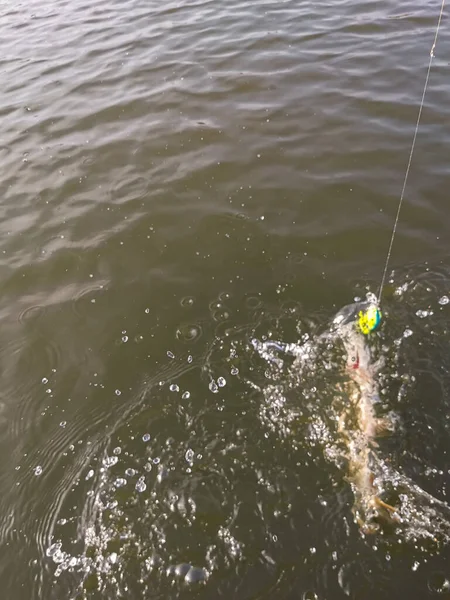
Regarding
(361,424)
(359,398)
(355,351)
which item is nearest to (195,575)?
(361,424)

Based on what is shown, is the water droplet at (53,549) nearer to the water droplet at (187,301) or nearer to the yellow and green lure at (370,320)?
the water droplet at (187,301)

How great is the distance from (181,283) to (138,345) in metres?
0.87

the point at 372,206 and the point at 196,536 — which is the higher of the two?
the point at 372,206

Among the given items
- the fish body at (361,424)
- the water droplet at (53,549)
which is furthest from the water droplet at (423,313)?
the water droplet at (53,549)

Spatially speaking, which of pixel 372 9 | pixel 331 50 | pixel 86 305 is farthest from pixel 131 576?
pixel 372 9

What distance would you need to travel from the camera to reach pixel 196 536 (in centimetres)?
344

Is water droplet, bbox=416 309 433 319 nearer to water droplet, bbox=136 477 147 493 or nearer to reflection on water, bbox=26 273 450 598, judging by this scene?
reflection on water, bbox=26 273 450 598

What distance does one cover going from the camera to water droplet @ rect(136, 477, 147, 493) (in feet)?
12.1

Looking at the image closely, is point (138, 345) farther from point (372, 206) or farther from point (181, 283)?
point (372, 206)

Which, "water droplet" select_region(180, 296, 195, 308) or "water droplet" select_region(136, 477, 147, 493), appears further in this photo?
"water droplet" select_region(180, 296, 195, 308)

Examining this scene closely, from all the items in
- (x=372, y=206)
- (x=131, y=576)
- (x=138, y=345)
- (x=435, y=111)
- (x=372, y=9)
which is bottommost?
(x=131, y=576)

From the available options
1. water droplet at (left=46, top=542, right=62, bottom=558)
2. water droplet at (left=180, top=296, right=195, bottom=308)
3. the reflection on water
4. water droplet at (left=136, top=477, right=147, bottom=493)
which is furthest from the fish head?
water droplet at (left=46, top=542, right=62, bottom=558)

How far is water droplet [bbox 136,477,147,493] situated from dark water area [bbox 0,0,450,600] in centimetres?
3

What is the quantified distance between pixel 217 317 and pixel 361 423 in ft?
5.51
